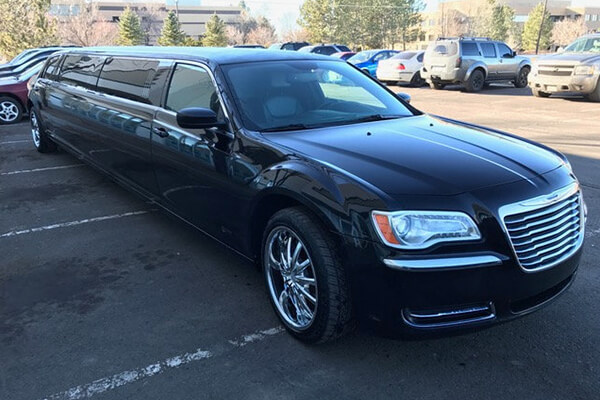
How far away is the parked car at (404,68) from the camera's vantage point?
20.6 m

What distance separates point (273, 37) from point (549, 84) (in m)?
65.9

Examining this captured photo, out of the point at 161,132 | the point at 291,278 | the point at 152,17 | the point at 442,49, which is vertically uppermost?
the point at 152,17

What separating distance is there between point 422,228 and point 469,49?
57.2 feet

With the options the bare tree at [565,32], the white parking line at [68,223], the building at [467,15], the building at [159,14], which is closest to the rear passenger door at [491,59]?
the white parking line at [68,223]

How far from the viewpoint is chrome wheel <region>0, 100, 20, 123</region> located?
464 inches

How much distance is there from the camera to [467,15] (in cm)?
8981

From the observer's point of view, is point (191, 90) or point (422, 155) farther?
point (191, 90)

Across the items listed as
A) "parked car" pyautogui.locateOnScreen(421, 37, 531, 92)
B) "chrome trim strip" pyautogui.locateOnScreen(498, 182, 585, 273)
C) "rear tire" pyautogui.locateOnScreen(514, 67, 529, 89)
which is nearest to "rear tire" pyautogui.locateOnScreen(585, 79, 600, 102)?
"parked car" pyautogui.locateOnScreen(421, 37, 531, 92)

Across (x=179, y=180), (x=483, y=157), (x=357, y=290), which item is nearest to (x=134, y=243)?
(x=179, y=180)

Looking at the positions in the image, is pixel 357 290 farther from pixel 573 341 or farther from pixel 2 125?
pixel 2 125

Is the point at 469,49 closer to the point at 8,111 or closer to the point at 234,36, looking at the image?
the point at 8,111

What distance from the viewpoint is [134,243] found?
15.1 ft

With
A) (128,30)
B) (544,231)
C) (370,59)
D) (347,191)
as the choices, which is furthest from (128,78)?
→ (128,30)

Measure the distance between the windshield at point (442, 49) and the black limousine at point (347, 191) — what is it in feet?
48.2
